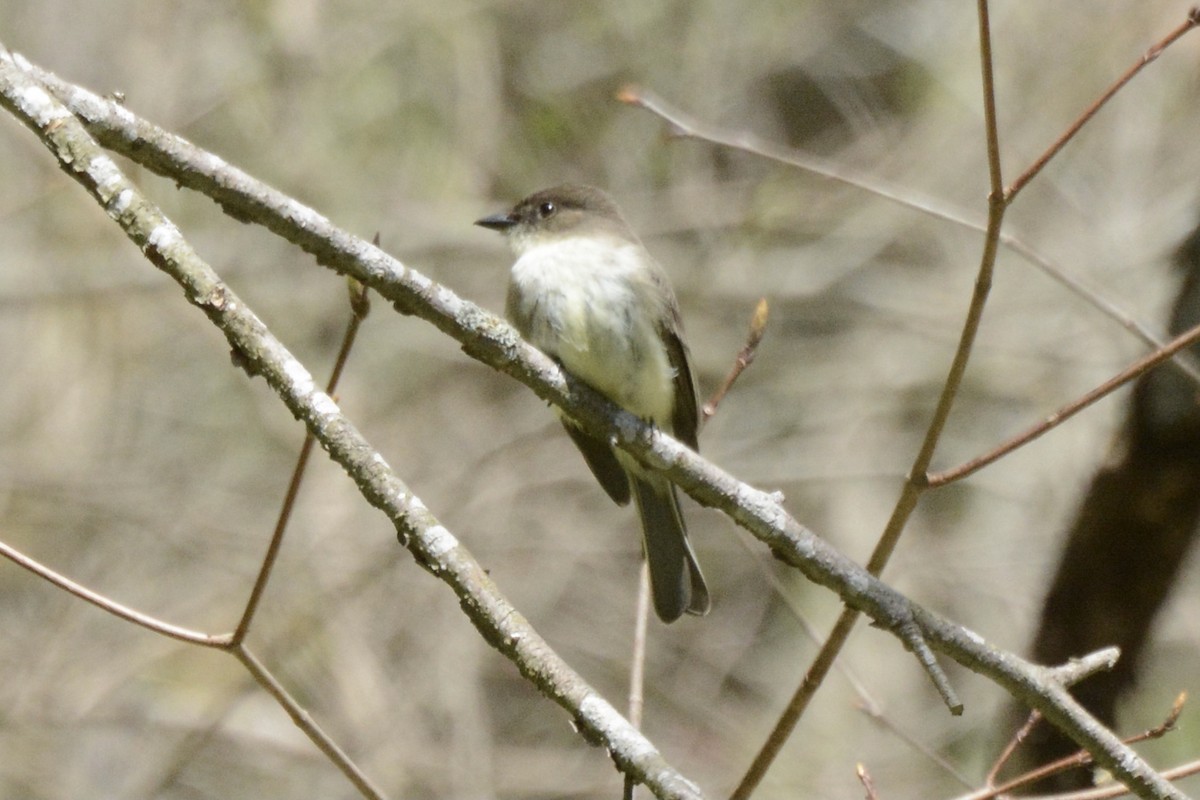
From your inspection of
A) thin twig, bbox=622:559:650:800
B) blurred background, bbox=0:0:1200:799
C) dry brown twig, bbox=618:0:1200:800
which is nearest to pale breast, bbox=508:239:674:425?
thin twig, bbox=622:559:650:800

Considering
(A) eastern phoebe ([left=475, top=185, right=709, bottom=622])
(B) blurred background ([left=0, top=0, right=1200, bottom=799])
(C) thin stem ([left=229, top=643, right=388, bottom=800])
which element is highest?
(B) blurred background ([left=0, top=0, right=1200, bottom=799])

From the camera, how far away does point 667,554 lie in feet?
12.6

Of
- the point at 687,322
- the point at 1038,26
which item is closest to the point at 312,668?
the point at 687,322

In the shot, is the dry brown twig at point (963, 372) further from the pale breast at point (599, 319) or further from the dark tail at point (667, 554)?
the pale breast at point (599, 319)

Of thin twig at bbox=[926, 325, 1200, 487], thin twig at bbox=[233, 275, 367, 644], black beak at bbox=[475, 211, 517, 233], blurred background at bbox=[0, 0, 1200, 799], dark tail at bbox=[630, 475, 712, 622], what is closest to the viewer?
thin twig at bbox=[233, 275, 367, 644]

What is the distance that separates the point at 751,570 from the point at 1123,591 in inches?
174

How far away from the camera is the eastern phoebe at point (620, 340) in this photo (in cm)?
371

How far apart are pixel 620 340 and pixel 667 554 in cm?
63

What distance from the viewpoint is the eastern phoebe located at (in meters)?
3.71

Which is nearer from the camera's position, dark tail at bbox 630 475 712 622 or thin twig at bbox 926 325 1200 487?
thin twig at bbox 926 325 1200 487

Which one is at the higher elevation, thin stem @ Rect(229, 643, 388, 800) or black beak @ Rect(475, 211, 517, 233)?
black beak @ Rect(475, 211, 517, 233)

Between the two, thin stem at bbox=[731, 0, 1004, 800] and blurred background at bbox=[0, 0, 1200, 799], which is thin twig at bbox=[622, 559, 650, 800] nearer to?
thin stem at bbox=[731, 0, 1004, 800]

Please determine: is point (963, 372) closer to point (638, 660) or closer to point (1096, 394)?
point (1096, 394)

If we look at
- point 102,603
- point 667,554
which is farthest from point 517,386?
point 102,603
